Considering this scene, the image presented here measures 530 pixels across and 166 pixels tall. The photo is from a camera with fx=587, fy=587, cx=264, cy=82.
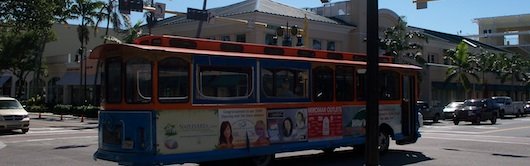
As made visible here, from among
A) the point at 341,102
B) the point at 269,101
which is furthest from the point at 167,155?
the point at 341,102

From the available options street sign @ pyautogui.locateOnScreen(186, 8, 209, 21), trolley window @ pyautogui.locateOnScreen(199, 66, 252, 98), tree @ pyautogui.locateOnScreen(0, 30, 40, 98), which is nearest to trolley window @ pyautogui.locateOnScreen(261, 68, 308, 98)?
trolley window @ pyautogui.locateOnScreen(199, 66, 252, 98)

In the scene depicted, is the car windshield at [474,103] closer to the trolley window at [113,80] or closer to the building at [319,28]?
the building at [319,28]

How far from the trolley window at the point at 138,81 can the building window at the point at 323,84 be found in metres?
4.03

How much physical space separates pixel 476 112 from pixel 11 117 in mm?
24532

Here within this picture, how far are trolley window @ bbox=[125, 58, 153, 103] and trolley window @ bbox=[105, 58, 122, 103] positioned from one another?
9.0 inches

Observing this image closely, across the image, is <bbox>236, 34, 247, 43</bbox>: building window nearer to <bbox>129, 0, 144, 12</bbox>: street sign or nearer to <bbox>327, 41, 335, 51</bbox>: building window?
<bbox>327, 41, 335, 51</bbox>: building window

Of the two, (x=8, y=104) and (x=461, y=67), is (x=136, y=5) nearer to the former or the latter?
(x=8, y=104)

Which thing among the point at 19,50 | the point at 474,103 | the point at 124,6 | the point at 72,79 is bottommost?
the point at 474,103

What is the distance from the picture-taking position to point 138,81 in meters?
10.0

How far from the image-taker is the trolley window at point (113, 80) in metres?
10.3

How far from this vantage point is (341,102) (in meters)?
13.2

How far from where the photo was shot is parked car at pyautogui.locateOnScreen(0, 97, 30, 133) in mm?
23469

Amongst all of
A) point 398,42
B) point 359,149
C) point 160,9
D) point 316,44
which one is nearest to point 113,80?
point 359,149

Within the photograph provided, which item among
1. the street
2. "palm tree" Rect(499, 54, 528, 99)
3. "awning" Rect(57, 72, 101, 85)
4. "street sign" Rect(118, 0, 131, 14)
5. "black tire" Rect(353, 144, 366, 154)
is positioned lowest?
the street
